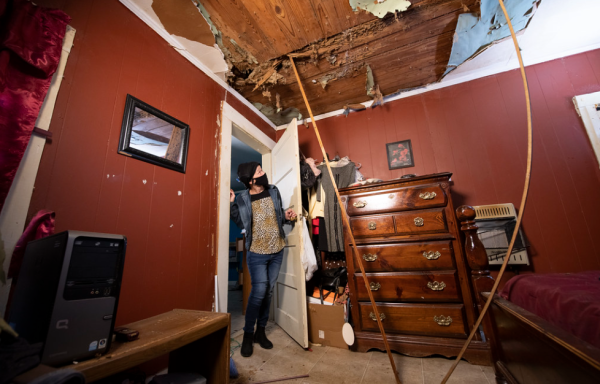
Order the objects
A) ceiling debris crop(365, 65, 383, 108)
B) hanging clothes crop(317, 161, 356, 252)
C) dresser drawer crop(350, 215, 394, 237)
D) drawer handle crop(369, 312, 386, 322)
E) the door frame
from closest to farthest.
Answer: drawer handle crop(369, 312, 386, 322) < dresser drawer crop(350, 215, 394, 237) < the door frame < hanging clothes crop(317, 161, 356, 252) < ceiling debris crop(365, 65, 383, 108)

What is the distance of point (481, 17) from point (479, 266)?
2.03 metres

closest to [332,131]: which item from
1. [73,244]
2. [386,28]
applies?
[386,28]

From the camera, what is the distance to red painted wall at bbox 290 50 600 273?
82.0 inches

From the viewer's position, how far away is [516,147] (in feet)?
7.77

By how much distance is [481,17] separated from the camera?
6.53ft

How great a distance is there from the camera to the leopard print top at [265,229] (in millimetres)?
1983

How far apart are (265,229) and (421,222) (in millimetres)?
1231

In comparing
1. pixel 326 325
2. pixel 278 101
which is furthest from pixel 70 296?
pixel 278 101

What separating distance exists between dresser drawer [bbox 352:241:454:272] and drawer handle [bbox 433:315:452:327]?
1.02 ft

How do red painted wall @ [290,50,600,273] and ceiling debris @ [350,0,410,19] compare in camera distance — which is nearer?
ceiling debris @ [350,0,410,19]

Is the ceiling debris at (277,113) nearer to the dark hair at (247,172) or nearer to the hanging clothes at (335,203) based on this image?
the hanging clothes at (335,203)

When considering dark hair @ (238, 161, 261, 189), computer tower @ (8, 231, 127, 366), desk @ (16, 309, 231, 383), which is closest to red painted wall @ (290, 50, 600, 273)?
dark hair @ (238, 161, 261, 189)

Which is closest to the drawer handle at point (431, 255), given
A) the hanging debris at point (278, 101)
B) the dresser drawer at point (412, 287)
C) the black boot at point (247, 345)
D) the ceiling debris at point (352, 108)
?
the dresser drawer at point (412, 287)

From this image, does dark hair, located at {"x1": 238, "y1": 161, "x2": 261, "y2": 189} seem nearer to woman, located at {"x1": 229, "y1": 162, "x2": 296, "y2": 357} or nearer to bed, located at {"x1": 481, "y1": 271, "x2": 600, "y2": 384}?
woman, located at {"x1": 229, "y1": 162, "x2": 296, "y2": 357}
